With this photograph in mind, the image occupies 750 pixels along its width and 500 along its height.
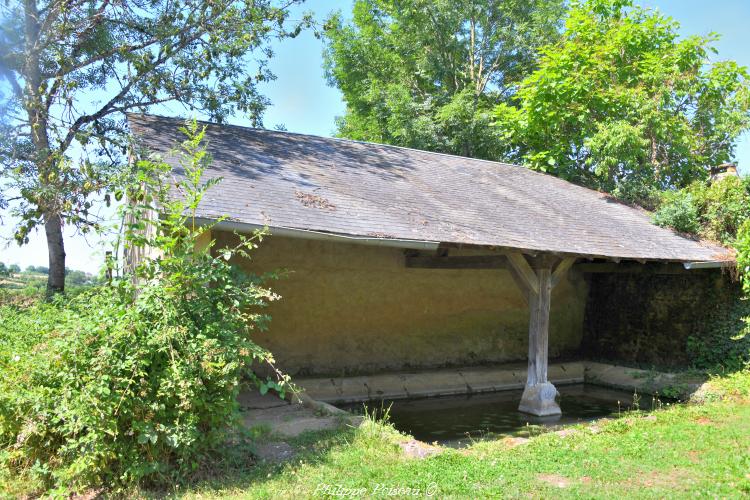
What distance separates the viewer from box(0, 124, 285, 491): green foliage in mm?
4078

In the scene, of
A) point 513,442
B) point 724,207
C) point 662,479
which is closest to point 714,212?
point 724,207

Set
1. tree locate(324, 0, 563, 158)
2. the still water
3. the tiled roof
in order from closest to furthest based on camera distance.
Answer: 1. the tiled roof
2. the still water
3. tree locate(324, 0, 563, 158)

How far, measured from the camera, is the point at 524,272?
7.96 metres

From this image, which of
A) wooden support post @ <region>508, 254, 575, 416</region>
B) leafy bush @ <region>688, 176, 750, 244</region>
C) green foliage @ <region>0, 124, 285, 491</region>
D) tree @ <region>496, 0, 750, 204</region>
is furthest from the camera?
tree @ <region>496, 0, 750, 204</region>

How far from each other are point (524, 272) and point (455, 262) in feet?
4.98

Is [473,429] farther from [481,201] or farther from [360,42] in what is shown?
[360,42]

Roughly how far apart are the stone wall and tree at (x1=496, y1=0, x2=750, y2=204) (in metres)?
2.51

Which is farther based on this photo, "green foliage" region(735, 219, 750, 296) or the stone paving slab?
"green foliage" region(735, 219, 750, 296)

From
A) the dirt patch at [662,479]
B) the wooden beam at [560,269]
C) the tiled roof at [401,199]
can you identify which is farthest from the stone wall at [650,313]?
the dirt patch at [662,479]

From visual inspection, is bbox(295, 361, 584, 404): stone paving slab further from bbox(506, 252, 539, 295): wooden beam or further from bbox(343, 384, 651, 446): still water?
bbox(506, 252, 539, 295): wooden beam

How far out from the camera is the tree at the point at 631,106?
1354 centimetres

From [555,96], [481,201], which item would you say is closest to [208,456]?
[481,201]

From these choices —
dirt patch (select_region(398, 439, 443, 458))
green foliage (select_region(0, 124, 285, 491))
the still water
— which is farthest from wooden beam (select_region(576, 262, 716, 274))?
green foliage (select_region(0, 124, 285, 491))

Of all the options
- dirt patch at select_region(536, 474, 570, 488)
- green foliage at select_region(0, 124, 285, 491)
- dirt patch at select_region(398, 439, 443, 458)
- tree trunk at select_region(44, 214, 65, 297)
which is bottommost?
dirt patch at select_region(398, 439, 443, 458)
